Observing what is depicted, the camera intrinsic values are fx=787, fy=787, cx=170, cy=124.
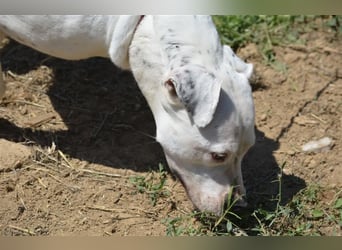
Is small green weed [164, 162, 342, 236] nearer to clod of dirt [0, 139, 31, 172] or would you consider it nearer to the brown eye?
the brown eye

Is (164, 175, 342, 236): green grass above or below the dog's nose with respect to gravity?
below

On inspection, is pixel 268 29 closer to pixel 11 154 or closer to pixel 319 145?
pixel 319 145

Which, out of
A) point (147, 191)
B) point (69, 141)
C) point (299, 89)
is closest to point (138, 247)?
point (147, 191)

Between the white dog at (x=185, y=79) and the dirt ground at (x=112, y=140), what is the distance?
36 cm

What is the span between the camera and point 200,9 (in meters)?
3.41

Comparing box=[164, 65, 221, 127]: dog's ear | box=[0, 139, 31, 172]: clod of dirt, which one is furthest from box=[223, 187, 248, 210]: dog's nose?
box=[0, 139, 31, 172]: clod of dirt

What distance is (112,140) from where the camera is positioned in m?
4.33

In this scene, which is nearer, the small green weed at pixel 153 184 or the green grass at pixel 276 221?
the green grass at pixel 276 221

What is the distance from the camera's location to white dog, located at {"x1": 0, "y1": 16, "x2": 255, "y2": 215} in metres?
3.42

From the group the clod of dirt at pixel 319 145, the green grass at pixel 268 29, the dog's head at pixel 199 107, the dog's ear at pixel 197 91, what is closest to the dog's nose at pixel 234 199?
the dog's head at pixel 199 107

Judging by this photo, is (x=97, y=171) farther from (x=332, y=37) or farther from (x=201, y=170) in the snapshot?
(x=332, y=37)

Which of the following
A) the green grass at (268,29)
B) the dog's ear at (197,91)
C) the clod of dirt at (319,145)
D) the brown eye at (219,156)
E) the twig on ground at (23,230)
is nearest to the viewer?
the dog's ear at (197,91)

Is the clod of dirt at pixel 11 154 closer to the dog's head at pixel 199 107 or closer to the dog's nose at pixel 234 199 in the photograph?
the dog's head at pixel 199 107

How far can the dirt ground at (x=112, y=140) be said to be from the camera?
3846 millimetres
